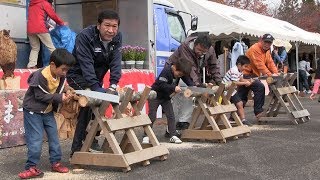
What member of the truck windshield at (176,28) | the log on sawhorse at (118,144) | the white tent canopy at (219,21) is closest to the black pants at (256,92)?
the truck windshield at (176,28)

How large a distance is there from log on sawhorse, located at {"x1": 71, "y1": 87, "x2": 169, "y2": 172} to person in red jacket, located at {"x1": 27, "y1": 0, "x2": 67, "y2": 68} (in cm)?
393

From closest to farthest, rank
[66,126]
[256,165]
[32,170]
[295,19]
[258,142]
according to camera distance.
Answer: [32,170]
[256,165]
[258,142]
[66,126]
[295,19]

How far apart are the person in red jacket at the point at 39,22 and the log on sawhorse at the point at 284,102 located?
4.29 m

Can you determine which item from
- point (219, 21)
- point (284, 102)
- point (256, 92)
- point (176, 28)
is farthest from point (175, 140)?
point (219, 21)

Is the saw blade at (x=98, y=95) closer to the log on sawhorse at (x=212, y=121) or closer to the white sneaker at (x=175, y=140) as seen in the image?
the log on sawhorse at (x=212, y=121)

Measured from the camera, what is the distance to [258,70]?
9.65 m

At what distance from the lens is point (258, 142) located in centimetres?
732

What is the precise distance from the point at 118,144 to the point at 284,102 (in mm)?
4956

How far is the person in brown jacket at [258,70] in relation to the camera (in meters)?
9.41

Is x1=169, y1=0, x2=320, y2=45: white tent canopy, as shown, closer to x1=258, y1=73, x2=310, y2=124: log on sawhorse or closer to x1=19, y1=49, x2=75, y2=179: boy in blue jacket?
x1=258, y1=73, x2=310, y2=124: log on sawhorse

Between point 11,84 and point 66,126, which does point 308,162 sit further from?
point 11,84

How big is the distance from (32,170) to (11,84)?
2632 millimetres

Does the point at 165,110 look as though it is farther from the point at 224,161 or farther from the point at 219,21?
the point at 219,21

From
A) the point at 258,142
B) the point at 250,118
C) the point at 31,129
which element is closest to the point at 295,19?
the point at 250,118
